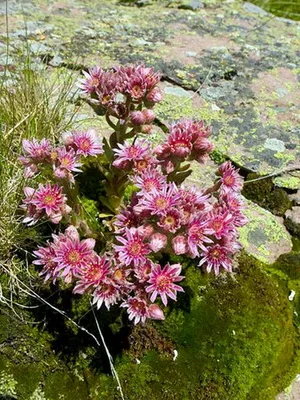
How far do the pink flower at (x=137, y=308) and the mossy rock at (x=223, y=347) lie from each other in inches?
14.3

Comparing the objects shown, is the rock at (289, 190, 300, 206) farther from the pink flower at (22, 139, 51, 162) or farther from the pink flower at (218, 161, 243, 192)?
the pink flower at (22, 139, 51, 162)

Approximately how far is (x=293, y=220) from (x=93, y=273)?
59.7 inches

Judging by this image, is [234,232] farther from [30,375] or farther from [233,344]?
[30,375]

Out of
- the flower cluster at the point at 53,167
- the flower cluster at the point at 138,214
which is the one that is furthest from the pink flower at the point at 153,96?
the flower cluster at the point at 53,167

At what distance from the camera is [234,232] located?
249 cm

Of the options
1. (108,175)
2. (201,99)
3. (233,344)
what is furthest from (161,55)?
(233,344)

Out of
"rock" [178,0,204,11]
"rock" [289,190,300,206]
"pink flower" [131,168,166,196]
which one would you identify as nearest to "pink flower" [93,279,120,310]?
"pink flower" [131,168,166,196]

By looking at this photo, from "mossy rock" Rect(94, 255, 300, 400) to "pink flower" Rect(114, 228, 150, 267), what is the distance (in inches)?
21.1

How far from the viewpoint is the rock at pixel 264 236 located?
320cm

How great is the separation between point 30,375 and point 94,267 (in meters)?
0.60

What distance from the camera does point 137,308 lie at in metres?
2.38

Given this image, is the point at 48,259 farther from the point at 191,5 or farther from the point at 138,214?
the point at 191,5

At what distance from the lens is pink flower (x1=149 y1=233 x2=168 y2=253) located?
233cm

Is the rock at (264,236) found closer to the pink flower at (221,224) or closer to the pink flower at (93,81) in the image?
the pink flower at (221,224)
